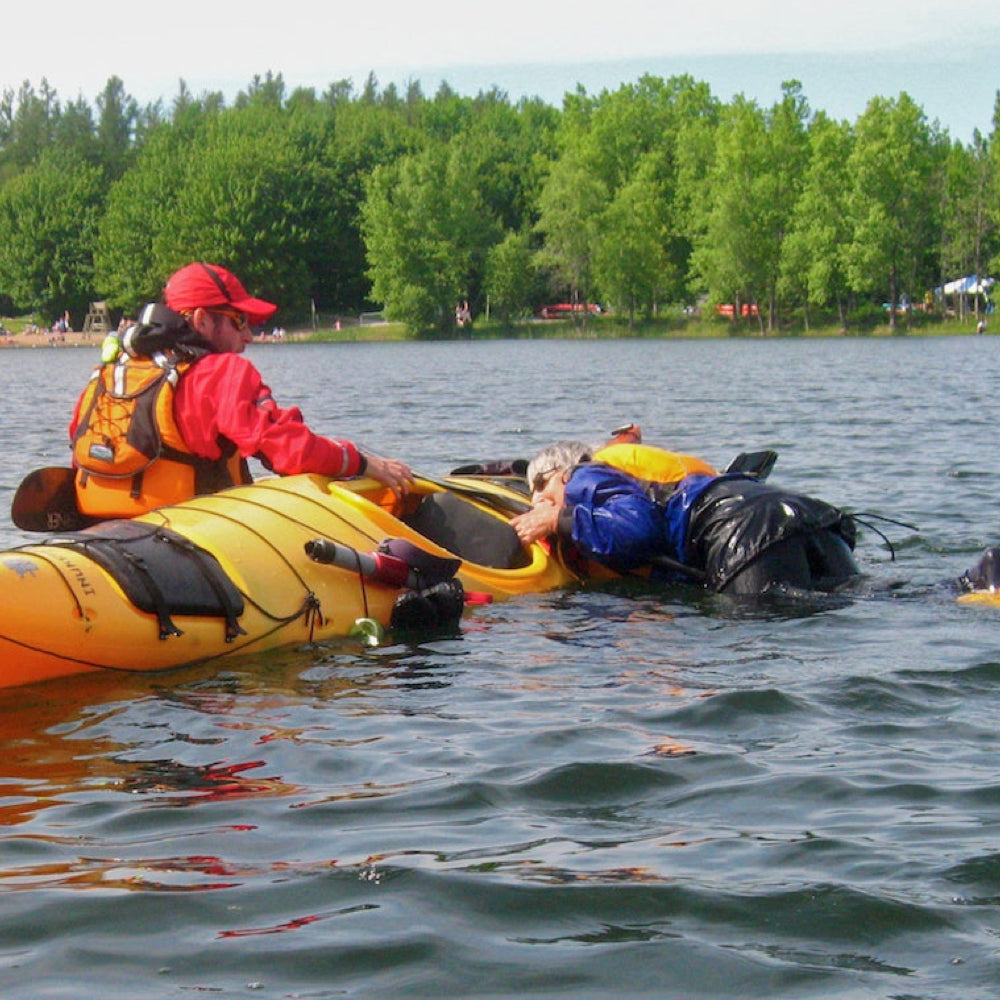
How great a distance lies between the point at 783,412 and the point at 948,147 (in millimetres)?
53475

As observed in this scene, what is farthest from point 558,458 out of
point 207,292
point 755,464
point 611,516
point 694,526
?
point 207,292

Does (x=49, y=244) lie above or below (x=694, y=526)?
above

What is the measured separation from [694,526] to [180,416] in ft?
8.33

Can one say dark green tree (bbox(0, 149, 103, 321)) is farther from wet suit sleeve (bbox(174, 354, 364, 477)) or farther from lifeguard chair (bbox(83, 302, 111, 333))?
wet suit sleeve (bbox(174, 354, 364, 477))

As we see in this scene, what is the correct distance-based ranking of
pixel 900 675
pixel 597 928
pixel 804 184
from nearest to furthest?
pixel 597 928 → pixel 900 675 → pixel 804 184

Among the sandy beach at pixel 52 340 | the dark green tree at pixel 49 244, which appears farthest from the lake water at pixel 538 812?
the dark green tree at pixel 49 244

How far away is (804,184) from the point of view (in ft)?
225

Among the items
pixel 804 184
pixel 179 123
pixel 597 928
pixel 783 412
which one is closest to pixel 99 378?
pixel 597 928

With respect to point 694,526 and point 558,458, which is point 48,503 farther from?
point 694,526

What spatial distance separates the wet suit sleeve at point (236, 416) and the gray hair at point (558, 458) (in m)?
1.32

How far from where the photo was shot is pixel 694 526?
7461 millimetres

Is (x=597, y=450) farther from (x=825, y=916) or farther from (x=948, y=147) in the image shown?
(x=948, y=147)

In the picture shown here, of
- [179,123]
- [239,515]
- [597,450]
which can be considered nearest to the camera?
[239,515]

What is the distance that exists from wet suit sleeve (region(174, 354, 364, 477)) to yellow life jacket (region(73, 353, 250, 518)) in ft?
0.20
